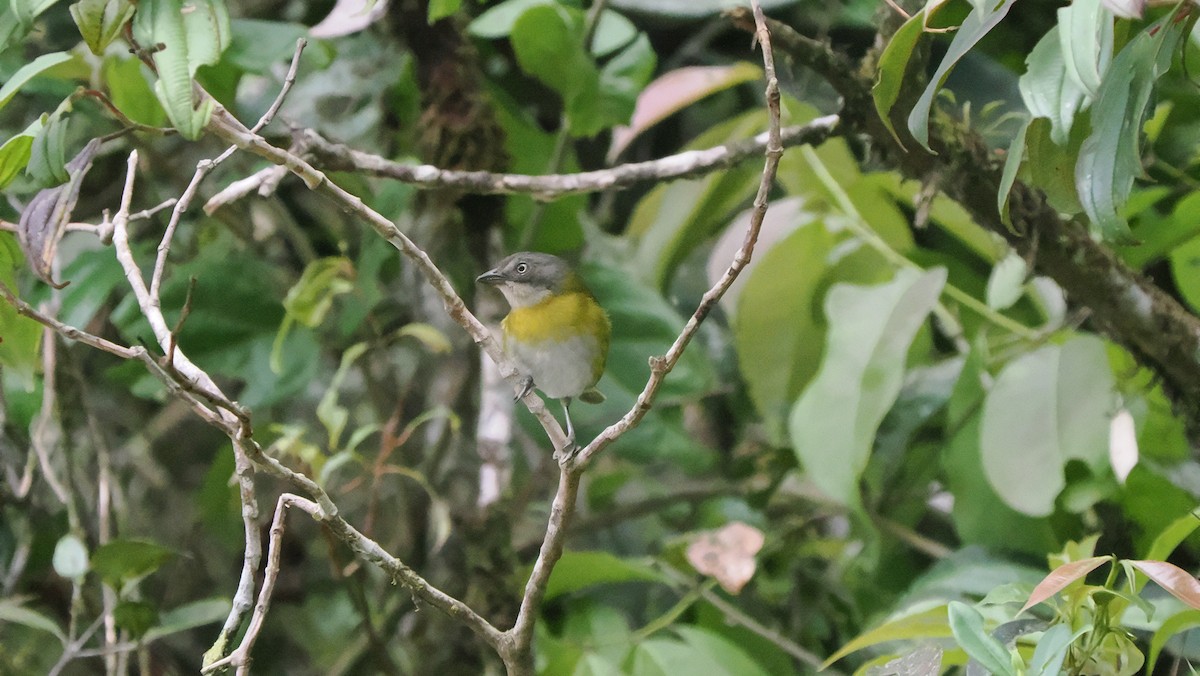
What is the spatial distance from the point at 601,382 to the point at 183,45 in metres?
1.12

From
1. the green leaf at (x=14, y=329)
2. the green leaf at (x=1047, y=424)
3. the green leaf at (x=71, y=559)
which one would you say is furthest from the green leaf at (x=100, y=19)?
the green leaf at (x=1047, y=424)

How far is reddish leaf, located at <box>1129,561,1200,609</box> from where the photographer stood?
90 centimetres

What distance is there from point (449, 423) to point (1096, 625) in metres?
1.17

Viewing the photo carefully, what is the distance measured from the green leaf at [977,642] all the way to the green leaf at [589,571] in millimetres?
866

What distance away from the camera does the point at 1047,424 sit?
5.18ft

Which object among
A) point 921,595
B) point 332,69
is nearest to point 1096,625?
point 921,595

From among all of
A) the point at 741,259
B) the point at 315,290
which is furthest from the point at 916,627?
the point at 315,290

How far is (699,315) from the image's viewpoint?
2.79 feet

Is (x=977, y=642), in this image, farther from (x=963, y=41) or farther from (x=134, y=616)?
(x=134, y=616)

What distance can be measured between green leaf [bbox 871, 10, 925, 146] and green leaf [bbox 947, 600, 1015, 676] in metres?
0.48

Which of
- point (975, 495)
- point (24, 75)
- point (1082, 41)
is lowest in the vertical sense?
point (975, 495)

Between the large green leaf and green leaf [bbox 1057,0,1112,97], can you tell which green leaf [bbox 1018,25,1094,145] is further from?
the large green leaf

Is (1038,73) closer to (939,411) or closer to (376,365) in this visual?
Answer: (939,411)

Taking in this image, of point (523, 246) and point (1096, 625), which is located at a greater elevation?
point (1096, 625)
